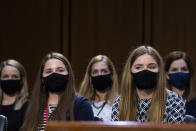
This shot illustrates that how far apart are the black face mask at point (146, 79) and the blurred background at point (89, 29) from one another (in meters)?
2.27

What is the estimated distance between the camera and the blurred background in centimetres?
461

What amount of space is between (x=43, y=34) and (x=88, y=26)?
0.50m

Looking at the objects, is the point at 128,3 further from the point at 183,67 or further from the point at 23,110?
the point at 23,110

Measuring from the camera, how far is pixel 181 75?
3.08m

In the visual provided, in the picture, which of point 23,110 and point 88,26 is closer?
point 23,110

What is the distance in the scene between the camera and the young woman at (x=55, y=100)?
2.30m

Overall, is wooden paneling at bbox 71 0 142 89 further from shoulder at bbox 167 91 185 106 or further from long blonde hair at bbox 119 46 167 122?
shoulder at bbox 167 91 185 106

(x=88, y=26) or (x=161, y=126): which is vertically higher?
(x=88, y=26)

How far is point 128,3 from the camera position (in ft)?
15.6

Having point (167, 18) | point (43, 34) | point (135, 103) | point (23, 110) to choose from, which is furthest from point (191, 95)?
point (43, 34)

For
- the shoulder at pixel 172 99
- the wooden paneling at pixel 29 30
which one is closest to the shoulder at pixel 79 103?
the shoulder at pixel 172 99

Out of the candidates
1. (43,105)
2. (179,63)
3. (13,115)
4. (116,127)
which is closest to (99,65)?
(179,63)

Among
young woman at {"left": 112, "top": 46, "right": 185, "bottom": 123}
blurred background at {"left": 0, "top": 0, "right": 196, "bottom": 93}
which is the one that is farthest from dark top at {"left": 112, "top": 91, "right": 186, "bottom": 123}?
blurred background at {"left": 0, "top": 0, "right": 196, "bottom": 93}

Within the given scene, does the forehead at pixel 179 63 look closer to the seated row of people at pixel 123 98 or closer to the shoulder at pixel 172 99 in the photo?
the seated row of people at pixel 123 98
